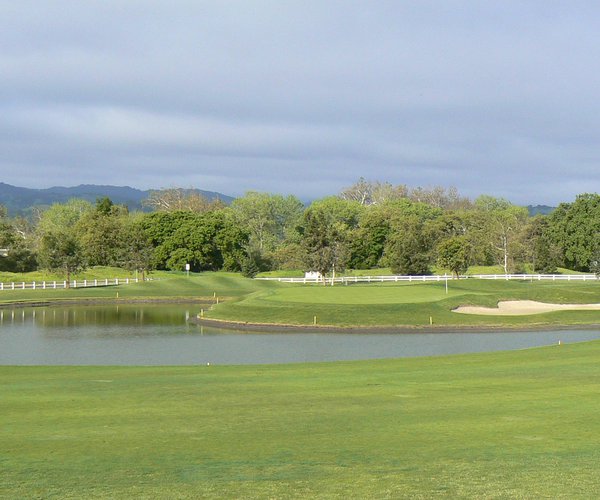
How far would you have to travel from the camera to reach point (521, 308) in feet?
186

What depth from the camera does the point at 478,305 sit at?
183ft

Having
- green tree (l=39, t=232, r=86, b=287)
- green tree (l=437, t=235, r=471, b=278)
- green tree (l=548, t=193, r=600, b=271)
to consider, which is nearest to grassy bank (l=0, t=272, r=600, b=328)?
green tree (l=39, t=232, r=86, b=287)

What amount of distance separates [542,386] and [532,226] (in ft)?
314

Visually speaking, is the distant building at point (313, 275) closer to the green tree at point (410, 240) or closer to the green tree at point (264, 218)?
the green tree at point (410, 240)

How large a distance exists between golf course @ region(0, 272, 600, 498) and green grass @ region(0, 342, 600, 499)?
0.13 ft

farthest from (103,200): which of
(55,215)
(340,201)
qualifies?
(340,201)

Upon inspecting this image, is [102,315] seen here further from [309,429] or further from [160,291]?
[309,429]

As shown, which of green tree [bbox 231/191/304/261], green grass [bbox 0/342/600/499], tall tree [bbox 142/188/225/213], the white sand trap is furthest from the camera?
tall tree [bbox 142/188/225/213]

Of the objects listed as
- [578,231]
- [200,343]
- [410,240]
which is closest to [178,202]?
[410,240]

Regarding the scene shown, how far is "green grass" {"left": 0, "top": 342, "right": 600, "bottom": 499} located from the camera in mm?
10242

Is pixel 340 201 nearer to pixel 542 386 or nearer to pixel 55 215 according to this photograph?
pixel 55 215

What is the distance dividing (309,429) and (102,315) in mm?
51022

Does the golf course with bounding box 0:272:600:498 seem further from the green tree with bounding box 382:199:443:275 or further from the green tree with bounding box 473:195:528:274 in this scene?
the green tree with bounding box 473:195:528:274

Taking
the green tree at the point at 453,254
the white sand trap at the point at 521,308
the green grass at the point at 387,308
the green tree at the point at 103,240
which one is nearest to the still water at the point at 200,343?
the green grass at the point at 387,308
